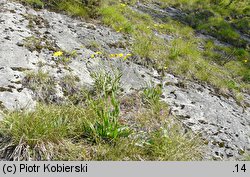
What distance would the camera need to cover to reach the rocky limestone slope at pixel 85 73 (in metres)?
5.66

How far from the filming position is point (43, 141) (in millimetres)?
4395

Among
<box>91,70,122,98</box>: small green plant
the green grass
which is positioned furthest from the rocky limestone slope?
the green grass

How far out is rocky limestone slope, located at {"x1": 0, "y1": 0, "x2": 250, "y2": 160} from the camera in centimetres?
566

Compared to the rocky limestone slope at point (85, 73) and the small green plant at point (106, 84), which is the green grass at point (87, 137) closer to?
the rocky limestone slope at point (85, 73)

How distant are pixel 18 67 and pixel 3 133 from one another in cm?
209

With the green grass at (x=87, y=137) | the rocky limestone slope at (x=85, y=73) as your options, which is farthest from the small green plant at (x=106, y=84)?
the green grass at (x=87, y=137)

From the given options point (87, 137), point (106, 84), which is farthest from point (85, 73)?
point (87, 137)

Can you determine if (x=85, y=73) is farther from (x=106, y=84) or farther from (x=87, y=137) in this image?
(x=87, y=137)

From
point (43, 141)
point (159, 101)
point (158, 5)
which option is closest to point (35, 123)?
point (43, 141)

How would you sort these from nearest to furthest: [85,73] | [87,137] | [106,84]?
[87,137], [106,84], [85,73]

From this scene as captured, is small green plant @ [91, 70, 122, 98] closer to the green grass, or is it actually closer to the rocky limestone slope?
the rocky limestone slope

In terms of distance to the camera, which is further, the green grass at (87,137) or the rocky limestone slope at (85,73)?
the rocky limestone slope at (85,73)

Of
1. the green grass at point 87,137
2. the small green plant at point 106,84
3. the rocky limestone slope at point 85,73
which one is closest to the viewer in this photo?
the green grass at point 87,137

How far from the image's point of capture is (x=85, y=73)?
22.3 ft
